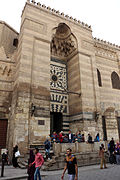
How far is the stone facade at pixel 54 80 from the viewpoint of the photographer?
33.7 ft

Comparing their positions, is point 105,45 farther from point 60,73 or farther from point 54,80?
point 54,80

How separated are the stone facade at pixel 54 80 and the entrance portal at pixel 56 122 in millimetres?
93

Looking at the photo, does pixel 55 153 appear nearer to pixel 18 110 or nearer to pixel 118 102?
pixel 18 110

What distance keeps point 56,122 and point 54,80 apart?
4.04 meters

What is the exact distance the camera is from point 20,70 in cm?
1064

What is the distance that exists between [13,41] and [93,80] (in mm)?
10175

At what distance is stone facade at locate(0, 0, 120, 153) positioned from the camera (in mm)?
10258

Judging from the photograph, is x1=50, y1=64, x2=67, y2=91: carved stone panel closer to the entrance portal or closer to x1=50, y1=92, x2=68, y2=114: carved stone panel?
x1=50, y1=92, x2=68, y2=114: carved stone panel

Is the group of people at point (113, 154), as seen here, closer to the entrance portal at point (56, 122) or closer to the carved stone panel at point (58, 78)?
the entrance portal at point (56, 122)

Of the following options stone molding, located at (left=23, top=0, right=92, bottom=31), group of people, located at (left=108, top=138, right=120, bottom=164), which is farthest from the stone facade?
group of people, located at (left=108, top=138, right=120, bottom=164)

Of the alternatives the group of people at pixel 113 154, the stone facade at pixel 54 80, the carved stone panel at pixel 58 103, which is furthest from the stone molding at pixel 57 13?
the group of people at pixel 113 154

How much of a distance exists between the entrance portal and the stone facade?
0.31 feet

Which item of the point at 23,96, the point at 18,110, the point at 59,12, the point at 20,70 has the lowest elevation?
the point at 18,110

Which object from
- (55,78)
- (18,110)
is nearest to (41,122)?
(18,110)
